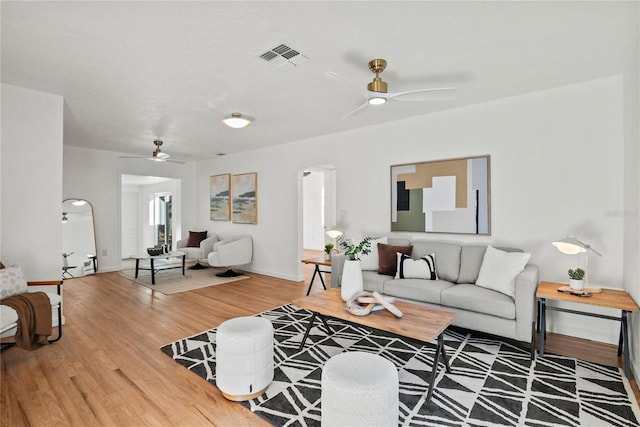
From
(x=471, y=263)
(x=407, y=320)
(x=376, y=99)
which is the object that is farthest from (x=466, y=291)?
(x=376, y=99)

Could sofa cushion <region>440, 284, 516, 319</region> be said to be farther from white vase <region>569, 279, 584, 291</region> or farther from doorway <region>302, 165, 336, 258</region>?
doorway <region>302, 165, 336, 258</region>

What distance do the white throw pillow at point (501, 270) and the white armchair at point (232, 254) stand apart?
14.3 feet

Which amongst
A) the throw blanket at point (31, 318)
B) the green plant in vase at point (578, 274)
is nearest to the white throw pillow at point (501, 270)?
Result: the green plant in vase at point (578, 274)

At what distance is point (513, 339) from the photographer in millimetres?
2900

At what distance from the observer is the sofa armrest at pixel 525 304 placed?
268 cm

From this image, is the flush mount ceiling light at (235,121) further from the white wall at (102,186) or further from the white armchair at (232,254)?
the white wall at (102,186)

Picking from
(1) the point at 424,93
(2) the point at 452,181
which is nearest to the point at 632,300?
(2) the point at 452,181

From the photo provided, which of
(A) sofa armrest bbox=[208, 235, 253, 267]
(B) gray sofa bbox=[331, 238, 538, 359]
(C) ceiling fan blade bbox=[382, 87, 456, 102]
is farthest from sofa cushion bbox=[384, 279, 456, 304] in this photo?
(A) sofa armrest bbox=[208, 235, 253, 267]

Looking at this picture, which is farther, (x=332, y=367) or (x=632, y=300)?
(x=632, y=300)

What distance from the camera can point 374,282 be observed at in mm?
3699

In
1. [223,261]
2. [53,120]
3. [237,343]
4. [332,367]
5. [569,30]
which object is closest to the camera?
[332,367]

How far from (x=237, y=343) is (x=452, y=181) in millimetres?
3216

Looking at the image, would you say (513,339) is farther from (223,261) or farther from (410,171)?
(223,261)

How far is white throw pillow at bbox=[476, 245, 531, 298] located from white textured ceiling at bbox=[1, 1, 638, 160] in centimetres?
178
